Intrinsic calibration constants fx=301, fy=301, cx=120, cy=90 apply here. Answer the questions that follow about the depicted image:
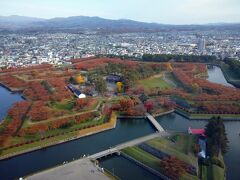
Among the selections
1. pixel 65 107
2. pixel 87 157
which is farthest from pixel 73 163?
pixel 65 107

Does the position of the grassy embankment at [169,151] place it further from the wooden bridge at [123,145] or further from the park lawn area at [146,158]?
the wooden bridge at [123,145]

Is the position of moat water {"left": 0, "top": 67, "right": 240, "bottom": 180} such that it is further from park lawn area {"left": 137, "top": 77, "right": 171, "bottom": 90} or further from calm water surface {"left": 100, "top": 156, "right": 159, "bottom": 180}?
park lawn area {"left": 137, "top": 77, "right": 171, "bottom": 90}

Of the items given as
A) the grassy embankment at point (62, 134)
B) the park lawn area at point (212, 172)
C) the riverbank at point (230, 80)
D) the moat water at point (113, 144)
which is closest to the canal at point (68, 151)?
the moat water at point (113, 144)

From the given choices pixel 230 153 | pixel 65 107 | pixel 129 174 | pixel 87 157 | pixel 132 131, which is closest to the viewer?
pixel 129 174

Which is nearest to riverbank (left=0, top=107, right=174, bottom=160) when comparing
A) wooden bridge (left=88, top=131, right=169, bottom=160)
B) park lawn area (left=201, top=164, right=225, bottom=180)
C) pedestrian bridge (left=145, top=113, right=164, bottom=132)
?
pedestrian bridge (left=145, top=113, right=164, bottom=132)

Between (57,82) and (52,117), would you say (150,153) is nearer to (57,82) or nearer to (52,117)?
(52,117)

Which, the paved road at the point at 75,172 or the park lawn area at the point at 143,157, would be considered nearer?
the paved road at the point at 75,172
